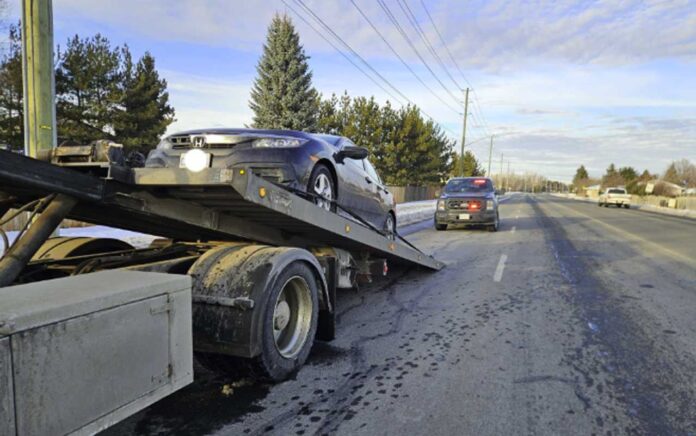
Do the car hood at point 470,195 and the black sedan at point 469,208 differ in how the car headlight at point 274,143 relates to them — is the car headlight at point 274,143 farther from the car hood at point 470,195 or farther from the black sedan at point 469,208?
the car hood at point 470,195

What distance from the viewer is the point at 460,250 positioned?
11875 mm

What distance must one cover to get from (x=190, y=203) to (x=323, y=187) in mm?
1809

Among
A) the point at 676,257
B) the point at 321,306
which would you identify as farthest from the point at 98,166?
the point at 676,257

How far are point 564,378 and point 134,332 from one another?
3352mm

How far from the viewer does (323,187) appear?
546 centimetres

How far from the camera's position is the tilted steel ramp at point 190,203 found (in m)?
3.00

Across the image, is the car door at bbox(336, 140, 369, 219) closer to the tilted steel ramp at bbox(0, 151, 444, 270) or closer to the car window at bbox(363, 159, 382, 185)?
the car window at bbox(363, 159, 382, 185)

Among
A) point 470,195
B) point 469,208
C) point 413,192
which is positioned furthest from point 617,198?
point 469,208

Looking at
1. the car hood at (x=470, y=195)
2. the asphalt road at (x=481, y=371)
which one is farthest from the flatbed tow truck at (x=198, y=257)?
the car hood at (x=470, y=195)

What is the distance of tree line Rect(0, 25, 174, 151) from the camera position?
928 inches

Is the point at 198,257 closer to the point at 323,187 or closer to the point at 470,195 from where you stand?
the point at 323,187

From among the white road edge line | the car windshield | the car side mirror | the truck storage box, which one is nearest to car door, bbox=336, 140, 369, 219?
the car side mirror

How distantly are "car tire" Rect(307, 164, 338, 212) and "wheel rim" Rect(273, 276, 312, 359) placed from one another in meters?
1.08

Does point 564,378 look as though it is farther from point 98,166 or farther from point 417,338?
point 98,166
